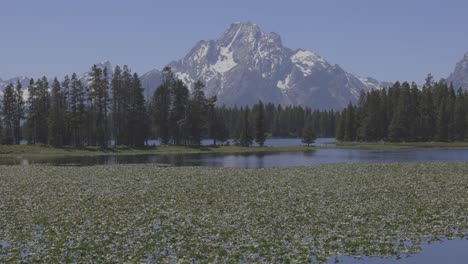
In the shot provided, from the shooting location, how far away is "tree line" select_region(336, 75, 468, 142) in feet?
559

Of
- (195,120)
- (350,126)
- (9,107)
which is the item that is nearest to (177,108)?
(195,120)

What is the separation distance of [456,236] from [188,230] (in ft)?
45.2

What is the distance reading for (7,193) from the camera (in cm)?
4478

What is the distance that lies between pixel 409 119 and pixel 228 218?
495 ft

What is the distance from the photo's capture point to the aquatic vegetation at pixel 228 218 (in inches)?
935

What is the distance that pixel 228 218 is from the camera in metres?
31.5

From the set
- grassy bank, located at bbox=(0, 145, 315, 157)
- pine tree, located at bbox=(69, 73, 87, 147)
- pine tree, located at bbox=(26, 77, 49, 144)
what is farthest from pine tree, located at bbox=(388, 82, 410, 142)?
pine tree, located at bbox=(26, 77, 49, 144)

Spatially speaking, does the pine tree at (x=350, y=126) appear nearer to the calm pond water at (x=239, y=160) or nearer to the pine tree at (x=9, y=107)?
the calm pond water at (x=239, y=160)

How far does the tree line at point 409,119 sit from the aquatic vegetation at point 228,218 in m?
122

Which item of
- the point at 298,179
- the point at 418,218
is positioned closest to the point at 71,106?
the point at 298,179

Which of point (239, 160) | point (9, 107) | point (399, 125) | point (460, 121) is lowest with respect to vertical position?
point (239, 160)

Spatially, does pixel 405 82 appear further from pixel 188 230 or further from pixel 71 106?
pixel 188 230

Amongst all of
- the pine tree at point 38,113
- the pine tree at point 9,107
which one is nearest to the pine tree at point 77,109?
the pine tree at point 38,113

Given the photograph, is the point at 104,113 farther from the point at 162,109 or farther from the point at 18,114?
the point at 18,114
